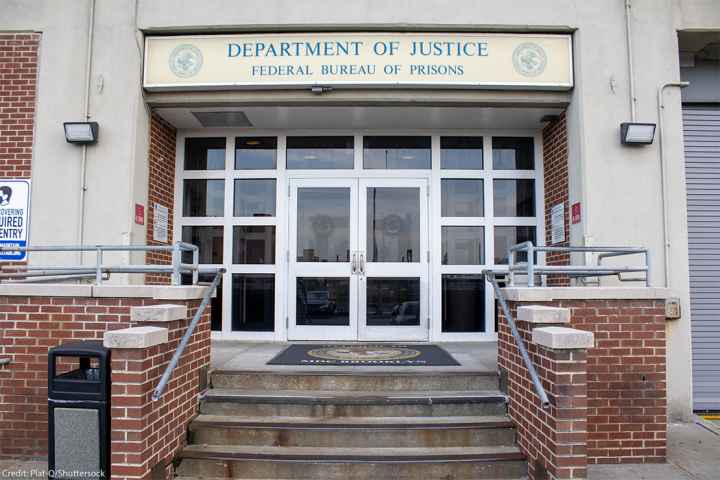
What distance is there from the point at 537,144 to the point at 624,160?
4.65 feet

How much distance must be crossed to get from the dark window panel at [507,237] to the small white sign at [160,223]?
4.47 metres

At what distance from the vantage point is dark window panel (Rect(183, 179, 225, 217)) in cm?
723

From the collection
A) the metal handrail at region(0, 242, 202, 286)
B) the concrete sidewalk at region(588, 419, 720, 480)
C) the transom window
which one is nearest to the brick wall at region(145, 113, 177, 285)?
the transom window

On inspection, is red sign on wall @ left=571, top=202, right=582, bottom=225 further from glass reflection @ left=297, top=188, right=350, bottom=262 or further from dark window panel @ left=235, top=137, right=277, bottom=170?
dark window panel @ left=235, top=137, right=277, bottom=170

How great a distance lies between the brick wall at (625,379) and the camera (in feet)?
14.3

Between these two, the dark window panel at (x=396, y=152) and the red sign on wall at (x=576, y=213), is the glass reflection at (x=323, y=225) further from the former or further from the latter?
the red sign on wall at (x=576, y=213)

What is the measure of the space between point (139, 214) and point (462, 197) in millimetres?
4187

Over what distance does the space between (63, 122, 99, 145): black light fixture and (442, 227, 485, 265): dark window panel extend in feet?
14.8

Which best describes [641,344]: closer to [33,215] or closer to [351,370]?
[351,370]

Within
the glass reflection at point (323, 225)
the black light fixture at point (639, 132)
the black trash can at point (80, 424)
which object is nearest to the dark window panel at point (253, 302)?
the glass reflection at point (323, 225)

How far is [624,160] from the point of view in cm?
591

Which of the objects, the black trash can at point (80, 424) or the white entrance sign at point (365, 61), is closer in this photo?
the black trash can at point (80, 424)

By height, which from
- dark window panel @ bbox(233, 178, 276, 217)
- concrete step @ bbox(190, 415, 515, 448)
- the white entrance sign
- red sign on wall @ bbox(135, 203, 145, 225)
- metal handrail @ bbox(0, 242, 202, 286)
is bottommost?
concrete step @ bbox(190, 415, 515, 448)

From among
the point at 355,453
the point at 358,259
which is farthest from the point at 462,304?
the point at 355,453
